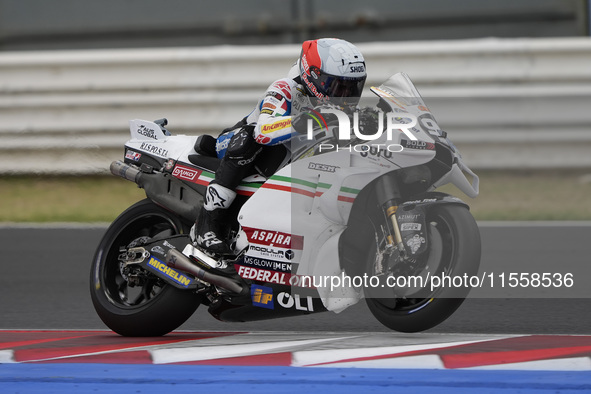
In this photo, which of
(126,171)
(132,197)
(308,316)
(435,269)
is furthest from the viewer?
(132,197)

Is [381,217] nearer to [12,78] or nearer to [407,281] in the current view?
[407,281]

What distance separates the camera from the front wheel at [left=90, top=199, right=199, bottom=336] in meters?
5.09

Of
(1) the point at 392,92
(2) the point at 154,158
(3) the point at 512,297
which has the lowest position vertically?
(3) the point at 512,297

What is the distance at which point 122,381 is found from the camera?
13.3 feet

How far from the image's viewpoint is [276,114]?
477 centimetres

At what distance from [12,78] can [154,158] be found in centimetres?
490

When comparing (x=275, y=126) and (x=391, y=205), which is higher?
(x=275, y=126)

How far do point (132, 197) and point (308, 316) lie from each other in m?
4.00

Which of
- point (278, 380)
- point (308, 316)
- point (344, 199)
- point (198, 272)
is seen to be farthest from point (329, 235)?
point (308, 316)

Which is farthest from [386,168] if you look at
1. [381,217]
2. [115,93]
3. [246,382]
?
[115,93]

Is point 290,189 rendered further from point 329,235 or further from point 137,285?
point 137,285

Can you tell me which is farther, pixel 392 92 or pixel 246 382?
pixel 392 92

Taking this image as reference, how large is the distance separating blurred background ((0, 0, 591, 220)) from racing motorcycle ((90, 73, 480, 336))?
4.41 m

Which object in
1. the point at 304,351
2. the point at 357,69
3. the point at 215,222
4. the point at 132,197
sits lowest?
the point at 132,197
